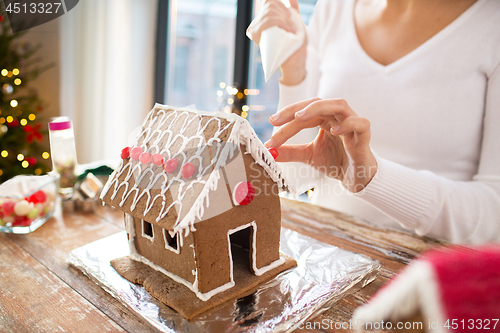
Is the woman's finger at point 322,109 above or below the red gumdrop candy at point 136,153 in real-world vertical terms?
above

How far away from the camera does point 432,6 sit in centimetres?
109

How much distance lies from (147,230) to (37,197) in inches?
16.6

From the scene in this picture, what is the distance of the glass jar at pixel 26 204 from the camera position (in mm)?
957

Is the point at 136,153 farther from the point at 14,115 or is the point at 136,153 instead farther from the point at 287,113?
the point at 14,115

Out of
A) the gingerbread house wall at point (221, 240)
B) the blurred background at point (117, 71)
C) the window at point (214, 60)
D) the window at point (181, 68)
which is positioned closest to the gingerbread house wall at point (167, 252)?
the gingerbread house wall at point (221, 240)

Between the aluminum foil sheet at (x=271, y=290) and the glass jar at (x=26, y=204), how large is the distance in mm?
233

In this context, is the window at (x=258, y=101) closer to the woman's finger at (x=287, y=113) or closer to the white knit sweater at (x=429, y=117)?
the white knit sweater at (x=429, y=117)

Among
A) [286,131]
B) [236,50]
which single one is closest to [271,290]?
[286,131]

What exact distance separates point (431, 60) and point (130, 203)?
3.26 ft

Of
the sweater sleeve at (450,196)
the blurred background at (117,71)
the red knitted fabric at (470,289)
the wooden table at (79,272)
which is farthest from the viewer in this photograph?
the blurred background at (117,71)

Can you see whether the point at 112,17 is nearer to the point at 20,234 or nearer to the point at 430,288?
the point at 20,234

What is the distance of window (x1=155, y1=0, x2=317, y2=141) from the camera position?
262 centimetres

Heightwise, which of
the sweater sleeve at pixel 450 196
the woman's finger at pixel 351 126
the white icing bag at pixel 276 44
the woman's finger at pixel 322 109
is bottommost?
the sweater sleeve at pixel 450 196

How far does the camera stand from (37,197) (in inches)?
39.6
